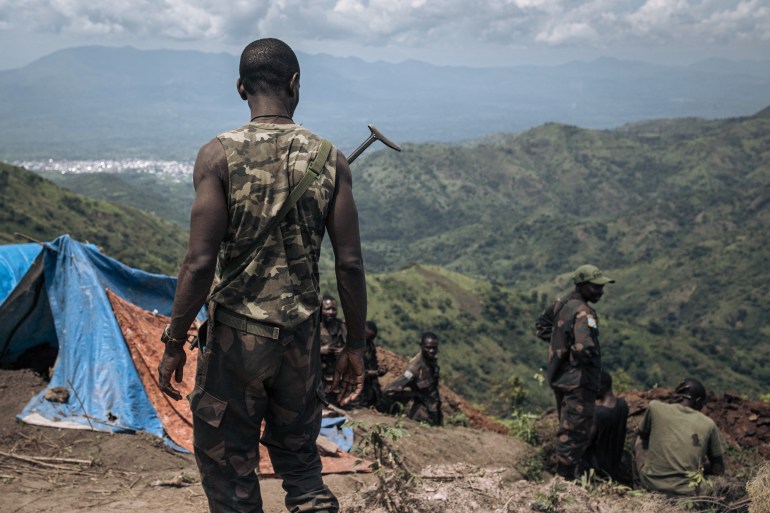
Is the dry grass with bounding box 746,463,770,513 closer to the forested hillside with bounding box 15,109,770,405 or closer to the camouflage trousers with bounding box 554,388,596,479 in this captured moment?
the camouflage trousers with bounding box 554,388,596,479

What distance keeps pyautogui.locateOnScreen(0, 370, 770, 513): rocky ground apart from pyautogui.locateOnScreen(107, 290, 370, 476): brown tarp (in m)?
0.18

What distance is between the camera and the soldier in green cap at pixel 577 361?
18.9ft

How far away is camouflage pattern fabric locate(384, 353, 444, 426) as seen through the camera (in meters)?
7.99

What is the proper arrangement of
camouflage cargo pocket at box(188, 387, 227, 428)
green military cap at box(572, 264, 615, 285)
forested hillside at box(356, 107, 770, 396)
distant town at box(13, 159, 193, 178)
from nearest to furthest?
1. camouflage cargo pocket at box(188, 387, 227, 428)
2. green military cap at box(572, 264, 615, 285)
3. forested hillside at box(356, 107, 770, 396)
4. distant town at box(13, 159, 193, 178)

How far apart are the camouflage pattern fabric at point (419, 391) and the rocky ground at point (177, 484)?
1.41m

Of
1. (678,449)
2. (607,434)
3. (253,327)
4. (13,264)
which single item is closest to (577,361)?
(678,449)

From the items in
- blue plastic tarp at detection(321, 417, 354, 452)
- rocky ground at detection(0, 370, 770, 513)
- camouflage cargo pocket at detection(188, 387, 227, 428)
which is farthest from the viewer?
blue plastic tarp at detection(321, 417, 354, 452)

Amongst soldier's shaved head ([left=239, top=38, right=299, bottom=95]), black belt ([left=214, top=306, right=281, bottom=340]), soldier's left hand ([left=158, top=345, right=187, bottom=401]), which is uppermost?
soldier's shaved head ([left=239, top=38, right=299, bottom=95])

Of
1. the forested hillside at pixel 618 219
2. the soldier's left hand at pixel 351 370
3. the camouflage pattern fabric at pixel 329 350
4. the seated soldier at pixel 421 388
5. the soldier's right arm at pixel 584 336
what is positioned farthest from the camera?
the forested hillside at pixel 618 219

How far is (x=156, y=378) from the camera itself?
586cm

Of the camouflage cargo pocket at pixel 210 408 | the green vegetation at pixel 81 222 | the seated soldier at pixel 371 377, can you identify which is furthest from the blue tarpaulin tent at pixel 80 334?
the green vegetation at pixel 81 222

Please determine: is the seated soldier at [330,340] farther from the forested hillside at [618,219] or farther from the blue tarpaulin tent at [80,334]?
the forested hillside at [618,219]

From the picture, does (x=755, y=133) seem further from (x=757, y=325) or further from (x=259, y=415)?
(x=259, y=415)

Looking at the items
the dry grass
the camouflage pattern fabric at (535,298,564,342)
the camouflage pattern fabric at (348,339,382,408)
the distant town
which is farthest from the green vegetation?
the distant town
